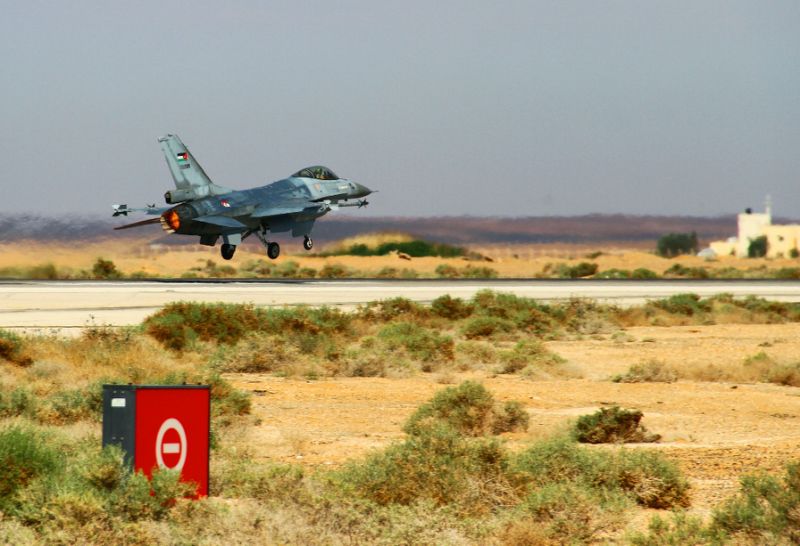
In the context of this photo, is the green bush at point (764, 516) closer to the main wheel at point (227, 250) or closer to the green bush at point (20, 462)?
the green bush at point (20, 462)

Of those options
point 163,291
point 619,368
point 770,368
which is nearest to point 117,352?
point 619,368

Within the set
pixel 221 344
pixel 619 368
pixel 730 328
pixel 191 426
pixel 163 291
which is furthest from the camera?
pixel 163 291

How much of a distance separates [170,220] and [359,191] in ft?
40.6

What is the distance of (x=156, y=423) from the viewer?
31.6 ft

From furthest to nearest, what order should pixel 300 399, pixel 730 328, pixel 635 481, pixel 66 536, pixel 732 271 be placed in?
pixel 732 271
pixel 730 328
pixel 300 399
pixel 635 481
pixel 66 536

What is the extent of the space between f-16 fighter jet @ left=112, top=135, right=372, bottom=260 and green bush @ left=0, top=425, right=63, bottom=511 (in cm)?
4467

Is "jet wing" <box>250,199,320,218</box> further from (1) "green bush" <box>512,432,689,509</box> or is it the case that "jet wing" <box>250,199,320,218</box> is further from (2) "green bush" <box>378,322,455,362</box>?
(1) "green bush" <box>512,432,689,509</box>

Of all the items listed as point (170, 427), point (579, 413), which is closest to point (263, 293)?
point (579, 413)

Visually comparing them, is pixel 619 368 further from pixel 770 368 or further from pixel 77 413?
pixel 77 413

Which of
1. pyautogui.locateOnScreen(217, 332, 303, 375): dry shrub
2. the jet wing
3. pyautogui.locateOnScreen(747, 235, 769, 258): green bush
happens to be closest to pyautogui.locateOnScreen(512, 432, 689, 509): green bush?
pyautogui.locateOnScreen(217, 332, 303, 375): dry shrub

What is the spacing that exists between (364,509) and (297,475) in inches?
37.5

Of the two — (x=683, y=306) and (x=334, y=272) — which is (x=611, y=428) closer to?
(x=683, y=306)

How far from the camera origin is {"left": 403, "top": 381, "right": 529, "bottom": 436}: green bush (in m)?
15.9

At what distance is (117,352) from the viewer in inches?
899
